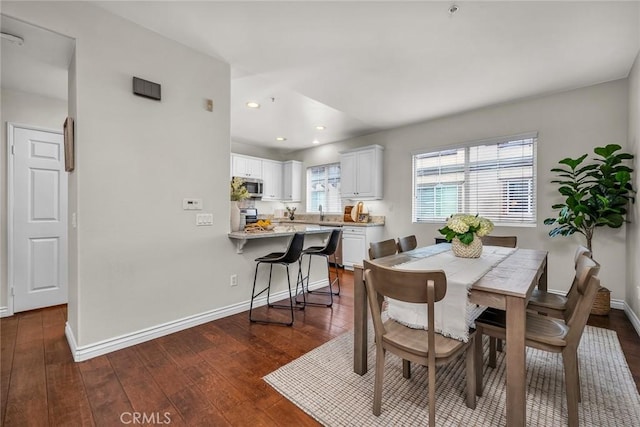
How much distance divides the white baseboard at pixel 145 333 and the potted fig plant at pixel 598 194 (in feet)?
11.9

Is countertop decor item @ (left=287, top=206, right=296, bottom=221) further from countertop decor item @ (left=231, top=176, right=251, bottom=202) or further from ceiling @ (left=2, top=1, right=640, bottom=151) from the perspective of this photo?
countertop decor item @ (left=231, top=176, right=251, bottom=202)

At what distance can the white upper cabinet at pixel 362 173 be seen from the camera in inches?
201

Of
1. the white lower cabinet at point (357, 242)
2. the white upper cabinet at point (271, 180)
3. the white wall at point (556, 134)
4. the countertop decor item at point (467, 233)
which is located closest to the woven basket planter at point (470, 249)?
the countertop decor item at point (467, 233)

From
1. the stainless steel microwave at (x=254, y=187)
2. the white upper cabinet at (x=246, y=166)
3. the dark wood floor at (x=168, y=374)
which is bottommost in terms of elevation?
the dark wood floor at (x=168, y=374)

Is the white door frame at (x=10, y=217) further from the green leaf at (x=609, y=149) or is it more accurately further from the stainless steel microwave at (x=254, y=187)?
the green leaf at (x=609, y=149)

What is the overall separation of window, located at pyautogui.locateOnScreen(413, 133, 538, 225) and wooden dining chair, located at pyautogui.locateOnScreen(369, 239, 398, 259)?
231cm

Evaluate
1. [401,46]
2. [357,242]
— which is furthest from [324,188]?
[401,46]

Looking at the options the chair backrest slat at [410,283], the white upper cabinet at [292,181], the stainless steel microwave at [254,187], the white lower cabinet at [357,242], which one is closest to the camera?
the chair backrest slat at [410,283]

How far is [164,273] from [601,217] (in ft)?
14.4

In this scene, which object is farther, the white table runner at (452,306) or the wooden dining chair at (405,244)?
the wooden dining chair at (405,244)

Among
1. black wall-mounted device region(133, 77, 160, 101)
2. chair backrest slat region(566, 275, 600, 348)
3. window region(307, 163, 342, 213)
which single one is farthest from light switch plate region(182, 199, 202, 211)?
window region(307, 163, 342, 213)

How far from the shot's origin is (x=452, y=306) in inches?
58.6

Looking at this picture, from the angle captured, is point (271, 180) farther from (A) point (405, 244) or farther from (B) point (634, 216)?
(B) point (634, 216)

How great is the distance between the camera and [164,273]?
2.49 meters
